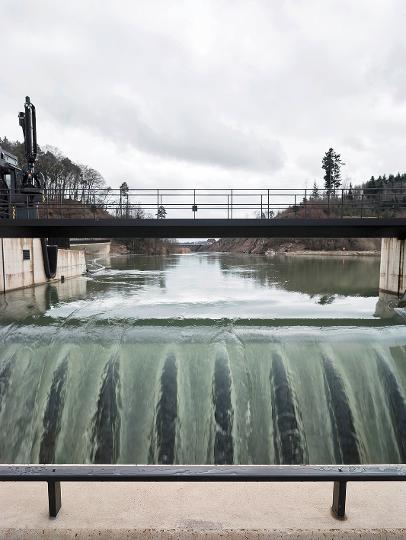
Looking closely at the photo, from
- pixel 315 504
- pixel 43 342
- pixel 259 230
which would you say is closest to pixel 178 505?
pixel 315 504

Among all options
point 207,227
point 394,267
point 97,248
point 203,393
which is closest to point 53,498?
point 203,393

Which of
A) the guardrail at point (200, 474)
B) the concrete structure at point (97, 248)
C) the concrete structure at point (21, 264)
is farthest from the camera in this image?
the concrete structure at point (97, 248)

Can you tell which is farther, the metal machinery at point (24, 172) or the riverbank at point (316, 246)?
the riverbank at point (316, 246)

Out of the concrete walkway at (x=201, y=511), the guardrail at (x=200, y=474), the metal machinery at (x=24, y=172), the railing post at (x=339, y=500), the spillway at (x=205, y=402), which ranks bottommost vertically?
the spillway at (x=205, y=402)

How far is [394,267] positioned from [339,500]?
22.1 metres

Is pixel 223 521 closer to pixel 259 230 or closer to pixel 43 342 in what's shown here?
pixel 43 342

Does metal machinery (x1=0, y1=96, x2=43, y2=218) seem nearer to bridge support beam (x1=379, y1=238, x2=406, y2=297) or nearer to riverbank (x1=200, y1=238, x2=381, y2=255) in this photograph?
bridge support beam (x1=379, y1=238, x2=406, y2=297)

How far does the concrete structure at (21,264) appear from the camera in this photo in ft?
71.9

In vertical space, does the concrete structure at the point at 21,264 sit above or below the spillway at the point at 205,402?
above

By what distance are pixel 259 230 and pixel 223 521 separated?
51.9 feet

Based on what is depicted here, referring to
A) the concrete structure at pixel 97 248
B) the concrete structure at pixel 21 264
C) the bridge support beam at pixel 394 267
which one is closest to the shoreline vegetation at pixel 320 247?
the concrete structure at pixel 97 248

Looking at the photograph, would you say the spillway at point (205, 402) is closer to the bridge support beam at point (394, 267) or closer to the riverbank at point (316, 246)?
the bridge support beam at point (394, 267)

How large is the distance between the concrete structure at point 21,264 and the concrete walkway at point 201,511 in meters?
20.0

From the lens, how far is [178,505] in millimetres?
3795
